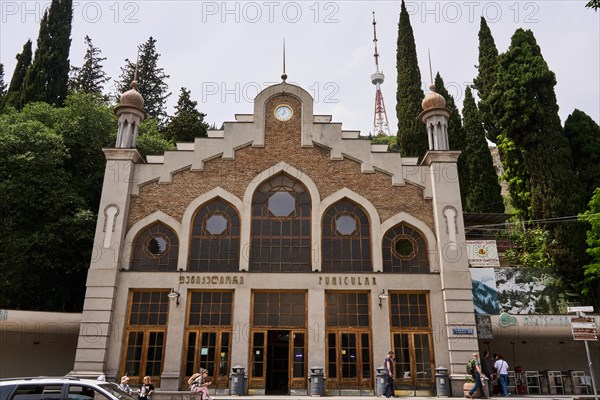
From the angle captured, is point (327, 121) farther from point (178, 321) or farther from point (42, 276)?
point (42, 276)

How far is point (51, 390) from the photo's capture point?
9945mm

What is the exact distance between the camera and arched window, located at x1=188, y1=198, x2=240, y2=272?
22.0 m

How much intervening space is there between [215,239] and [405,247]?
8.91m

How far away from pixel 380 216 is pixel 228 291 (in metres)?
7.84

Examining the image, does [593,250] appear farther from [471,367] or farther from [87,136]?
[87,136]

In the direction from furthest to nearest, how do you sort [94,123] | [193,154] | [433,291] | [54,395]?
[94,123] → [193,154] → [433,291] → [54,395]

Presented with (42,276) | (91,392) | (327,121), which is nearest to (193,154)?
(327,121)

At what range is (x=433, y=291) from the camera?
70.6ft

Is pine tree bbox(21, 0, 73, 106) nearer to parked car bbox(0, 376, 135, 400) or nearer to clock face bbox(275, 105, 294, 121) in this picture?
clock face bbox(275, 105, 294, 121)

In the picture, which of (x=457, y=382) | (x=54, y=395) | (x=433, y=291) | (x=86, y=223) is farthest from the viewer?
(x=86, y=223)

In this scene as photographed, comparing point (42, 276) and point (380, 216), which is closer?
point (380, 216)

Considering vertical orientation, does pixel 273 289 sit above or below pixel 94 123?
below

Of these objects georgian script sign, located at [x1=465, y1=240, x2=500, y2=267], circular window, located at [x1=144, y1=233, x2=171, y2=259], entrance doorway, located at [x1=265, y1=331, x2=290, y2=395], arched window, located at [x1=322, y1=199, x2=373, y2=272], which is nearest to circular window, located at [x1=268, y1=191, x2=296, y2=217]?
arched window, located at [x1=322, y1=199, x2=373, y2=272]

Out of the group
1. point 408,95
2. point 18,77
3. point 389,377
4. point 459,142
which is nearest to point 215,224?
point 389,377
